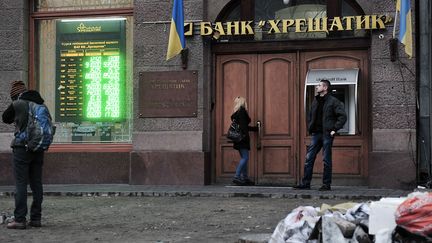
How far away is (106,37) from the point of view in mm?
14195

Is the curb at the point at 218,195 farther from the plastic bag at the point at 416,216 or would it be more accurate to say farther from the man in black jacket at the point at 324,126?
the plastic bag at the point at 416,216

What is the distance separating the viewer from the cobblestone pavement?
787 centimetres

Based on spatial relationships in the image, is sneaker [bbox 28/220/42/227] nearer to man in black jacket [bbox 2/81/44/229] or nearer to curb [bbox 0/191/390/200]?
man in black jacket [bbox 2/81/44/229]

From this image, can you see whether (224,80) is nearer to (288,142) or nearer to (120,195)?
(288,142)

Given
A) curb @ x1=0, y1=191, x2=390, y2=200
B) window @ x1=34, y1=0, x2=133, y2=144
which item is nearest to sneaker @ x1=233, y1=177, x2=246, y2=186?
curb @ x1=0, y1=191, x2=390, y2=200

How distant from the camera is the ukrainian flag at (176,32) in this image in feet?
41.8

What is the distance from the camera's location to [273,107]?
13.3m

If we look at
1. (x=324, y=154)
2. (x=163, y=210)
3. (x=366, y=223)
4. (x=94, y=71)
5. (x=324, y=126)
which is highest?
(x=94, y=71)

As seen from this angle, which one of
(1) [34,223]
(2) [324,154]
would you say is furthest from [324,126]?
(1) [34,223]

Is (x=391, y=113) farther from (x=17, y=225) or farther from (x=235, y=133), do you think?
(x=17, y=225)

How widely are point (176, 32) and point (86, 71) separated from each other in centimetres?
256

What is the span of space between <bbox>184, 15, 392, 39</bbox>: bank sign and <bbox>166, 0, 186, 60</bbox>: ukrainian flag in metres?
0.47

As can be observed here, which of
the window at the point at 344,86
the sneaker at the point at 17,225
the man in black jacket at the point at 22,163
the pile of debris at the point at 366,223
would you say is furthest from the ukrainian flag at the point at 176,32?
the pile of debris at the point at 366,223

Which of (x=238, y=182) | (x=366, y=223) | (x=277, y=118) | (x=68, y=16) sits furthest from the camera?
(x=68, y=16)
